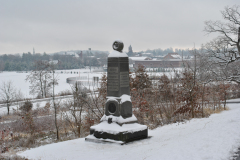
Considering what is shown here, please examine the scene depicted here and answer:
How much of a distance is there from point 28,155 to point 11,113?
550 inches

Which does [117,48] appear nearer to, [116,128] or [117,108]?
[117,108]

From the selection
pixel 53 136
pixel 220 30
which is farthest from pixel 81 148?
pixel 220 30

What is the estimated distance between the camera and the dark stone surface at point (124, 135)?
7.62 meters

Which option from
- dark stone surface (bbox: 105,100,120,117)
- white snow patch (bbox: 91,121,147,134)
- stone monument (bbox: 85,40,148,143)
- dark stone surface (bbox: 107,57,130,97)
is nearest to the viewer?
white snow patch (bbox: 91,121,147,134)

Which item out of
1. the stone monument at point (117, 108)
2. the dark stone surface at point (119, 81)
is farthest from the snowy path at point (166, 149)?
the dark stone surface at point (119, 81)

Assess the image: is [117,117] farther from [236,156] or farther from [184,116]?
[184,116]

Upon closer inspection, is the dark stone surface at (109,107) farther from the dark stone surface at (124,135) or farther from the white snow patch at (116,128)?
the dark stone surface at (124,135)

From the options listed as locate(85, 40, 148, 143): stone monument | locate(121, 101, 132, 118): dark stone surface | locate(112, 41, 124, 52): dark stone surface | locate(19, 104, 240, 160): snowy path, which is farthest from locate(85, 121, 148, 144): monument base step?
locate(112, 41, 124, 52): dark stone surface

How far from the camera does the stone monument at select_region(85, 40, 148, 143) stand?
7.96 metres

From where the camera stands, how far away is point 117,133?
25.1 ft

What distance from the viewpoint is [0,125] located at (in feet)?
47.6

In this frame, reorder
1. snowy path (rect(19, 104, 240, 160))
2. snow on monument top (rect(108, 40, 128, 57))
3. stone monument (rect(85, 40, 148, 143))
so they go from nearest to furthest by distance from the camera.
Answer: snowy path (rect(19, 104, 240, 160)), stone monument (rect(85, 40, 148, 143)), snow on monument top (rect(108, 40, 128, 57))

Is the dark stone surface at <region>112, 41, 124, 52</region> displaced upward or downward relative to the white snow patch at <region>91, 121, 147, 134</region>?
upward

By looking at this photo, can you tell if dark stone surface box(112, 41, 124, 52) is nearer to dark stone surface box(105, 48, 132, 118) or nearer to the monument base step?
dark stone surface box(105, 48, 132, 118)
